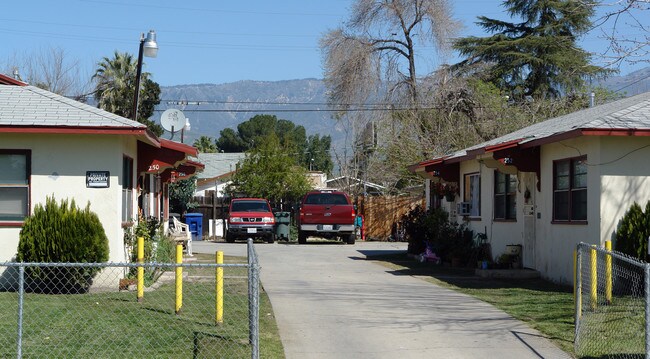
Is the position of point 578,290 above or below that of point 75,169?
below

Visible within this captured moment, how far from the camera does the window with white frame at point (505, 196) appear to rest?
66.3 ft

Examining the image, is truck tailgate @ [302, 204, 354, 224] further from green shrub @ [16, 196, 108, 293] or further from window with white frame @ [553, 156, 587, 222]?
green shrub @ [16, 196, 108, 293]

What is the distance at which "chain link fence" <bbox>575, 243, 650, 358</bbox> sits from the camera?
929 cm

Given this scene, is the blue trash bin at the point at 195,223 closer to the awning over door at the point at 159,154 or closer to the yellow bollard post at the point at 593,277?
the awning over door at the point at 159,154

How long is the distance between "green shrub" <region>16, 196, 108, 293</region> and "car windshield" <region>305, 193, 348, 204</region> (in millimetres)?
18475

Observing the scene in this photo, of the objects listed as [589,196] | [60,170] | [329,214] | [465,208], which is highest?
[60,170]

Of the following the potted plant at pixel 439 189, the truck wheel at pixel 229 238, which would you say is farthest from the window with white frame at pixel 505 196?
the truck wheel at pixel 229 238

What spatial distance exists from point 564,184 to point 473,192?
652 cm

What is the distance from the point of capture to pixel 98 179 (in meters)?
15.3

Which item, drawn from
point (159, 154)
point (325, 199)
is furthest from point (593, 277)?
→ point (325, 199)

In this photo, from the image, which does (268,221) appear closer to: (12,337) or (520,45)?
(520,45)

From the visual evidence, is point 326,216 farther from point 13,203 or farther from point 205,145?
point 205,145

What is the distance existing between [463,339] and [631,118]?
21.8 feet

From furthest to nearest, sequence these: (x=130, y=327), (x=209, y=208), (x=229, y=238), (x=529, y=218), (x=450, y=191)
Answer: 1. (x=209, y=208)
2. (x=229, y=238)
3. (x=450, y=191)
4. (x=529, y=218)
5. (x=130, y=327)
